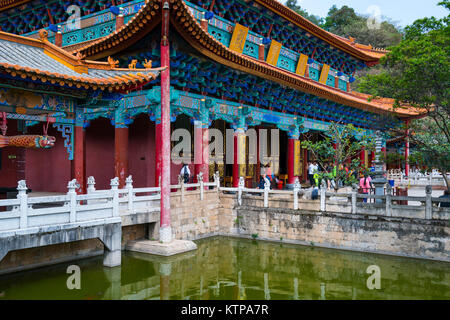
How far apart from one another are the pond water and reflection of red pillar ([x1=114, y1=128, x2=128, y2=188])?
286 centimetres

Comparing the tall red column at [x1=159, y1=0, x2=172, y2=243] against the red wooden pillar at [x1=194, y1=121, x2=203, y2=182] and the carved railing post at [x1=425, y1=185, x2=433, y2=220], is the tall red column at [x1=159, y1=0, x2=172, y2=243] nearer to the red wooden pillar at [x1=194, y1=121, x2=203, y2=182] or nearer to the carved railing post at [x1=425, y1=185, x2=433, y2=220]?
the red wooden pillar at [x1=194, y1=121, x2=203, y2=182]

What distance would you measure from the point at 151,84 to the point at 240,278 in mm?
5946

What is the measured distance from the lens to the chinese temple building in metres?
8.20

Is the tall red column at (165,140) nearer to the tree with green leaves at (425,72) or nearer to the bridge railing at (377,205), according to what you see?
the bridge railing at (377,205)

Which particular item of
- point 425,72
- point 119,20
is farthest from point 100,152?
point 425,72

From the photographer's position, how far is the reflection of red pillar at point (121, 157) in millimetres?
11656

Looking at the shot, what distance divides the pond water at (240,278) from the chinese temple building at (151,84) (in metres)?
A: 2.03

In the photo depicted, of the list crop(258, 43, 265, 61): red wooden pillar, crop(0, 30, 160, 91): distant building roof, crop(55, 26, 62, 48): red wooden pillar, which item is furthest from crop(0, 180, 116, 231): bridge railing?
crop(258, 43, 265, 61): red wooden pillar

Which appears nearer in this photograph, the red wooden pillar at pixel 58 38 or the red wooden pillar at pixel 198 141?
the red wooden pillar at pixel 198 141

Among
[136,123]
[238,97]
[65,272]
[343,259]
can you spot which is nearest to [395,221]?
[343,259]

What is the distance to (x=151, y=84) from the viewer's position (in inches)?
441

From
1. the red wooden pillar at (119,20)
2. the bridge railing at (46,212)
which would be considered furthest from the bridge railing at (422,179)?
the bridge railing at (46,212)

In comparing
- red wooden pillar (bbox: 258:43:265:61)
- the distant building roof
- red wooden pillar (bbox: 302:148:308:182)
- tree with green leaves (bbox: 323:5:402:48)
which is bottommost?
red wooden pillar (bbox: 302:148:308:182)

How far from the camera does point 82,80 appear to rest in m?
7.59
